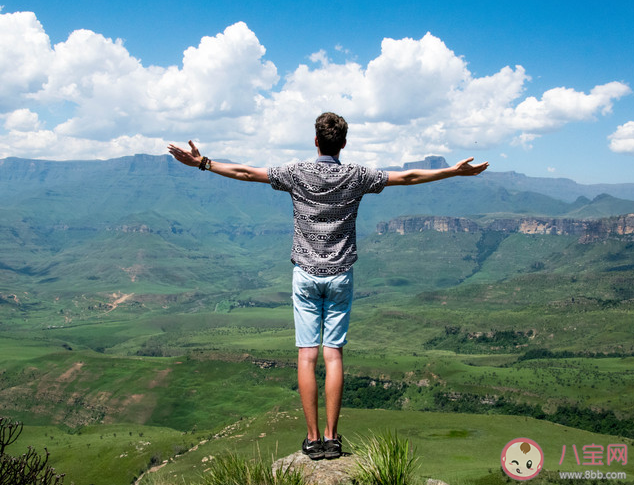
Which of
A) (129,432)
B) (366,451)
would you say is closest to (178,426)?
(129,432)

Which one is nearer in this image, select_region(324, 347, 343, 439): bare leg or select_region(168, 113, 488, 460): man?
select_region(168, 113, 488, 460): man

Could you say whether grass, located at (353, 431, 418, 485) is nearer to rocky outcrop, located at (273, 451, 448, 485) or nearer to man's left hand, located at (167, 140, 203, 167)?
rocky outcrop, located at (273, 451, 448, 485)

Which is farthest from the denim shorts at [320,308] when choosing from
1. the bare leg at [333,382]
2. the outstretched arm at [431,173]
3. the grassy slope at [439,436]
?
the grassy slope at [439,436]

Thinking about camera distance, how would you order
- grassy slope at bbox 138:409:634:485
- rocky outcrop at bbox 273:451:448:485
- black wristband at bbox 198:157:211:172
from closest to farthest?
rocky outcrop at bbox 273:451:448:485
black wristband at bbox 198:157:211:172
grassy slope at bbox 138:409:634:485

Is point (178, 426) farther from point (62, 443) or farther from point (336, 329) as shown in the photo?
point (336, 329)

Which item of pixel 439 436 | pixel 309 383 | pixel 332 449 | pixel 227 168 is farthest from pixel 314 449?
pixel 439 436

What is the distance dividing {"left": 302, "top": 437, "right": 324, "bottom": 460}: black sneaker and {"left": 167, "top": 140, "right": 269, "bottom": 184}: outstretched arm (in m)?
3.99

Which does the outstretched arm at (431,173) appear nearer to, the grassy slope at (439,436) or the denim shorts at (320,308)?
the denim shorts at (320,308)

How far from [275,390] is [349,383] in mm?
16914

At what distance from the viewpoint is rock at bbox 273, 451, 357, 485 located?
7.11 metres

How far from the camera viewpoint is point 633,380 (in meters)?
84.0

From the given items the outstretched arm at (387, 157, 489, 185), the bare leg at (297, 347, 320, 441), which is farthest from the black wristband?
the bare leg at (297, 347, 320, 441)

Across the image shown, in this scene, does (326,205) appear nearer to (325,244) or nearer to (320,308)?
(325,244)

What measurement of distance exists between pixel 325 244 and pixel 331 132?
1.62 meters
